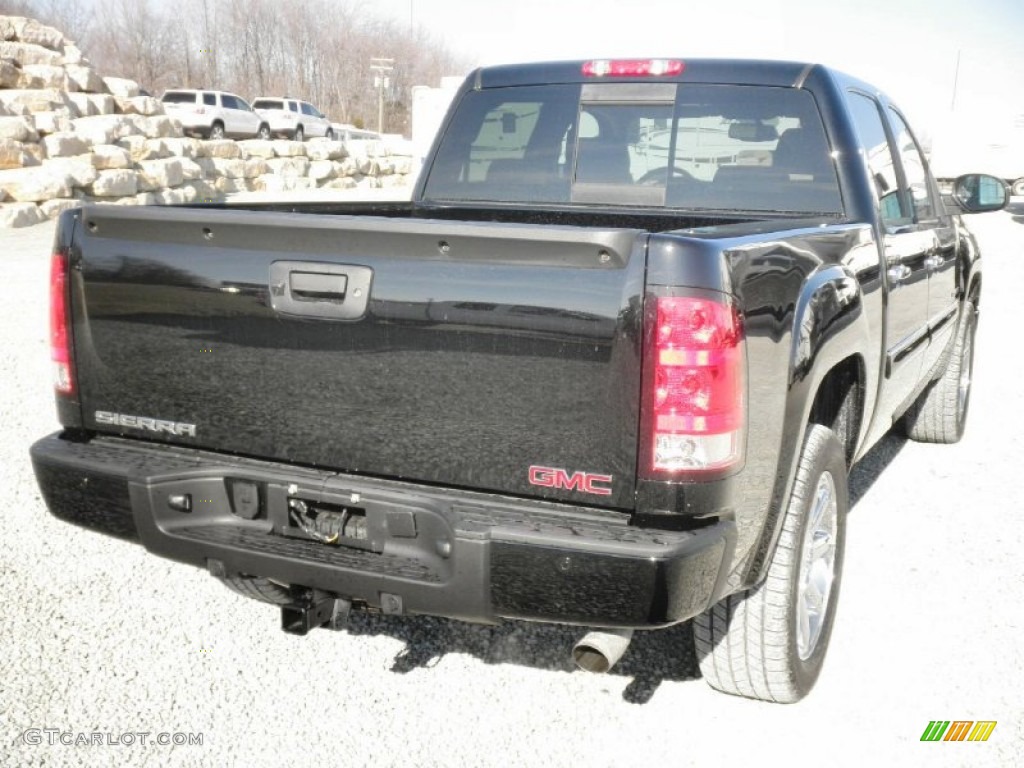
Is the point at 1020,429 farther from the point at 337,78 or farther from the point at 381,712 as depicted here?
the point at 337,78

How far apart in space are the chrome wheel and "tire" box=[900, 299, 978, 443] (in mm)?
2951

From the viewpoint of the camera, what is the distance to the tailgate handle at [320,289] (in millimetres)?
2557

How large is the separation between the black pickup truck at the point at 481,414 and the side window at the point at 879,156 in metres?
0.68

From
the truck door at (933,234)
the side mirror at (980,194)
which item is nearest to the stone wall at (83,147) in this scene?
the side mirror at (980,194)

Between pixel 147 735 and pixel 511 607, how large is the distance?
1.34 m

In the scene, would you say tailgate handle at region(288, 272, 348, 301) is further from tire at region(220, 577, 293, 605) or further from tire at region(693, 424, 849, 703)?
tire at region(693, 424, 849, 703)

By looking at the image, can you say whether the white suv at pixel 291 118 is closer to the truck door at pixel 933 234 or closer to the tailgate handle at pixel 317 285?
the truck door at pixel 933 234

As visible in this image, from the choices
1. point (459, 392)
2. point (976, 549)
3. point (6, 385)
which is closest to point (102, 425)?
point (459, 392)

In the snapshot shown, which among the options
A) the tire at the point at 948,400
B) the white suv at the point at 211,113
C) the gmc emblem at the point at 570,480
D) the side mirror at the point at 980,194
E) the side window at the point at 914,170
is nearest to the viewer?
the gmc emblem at the point at 570,480

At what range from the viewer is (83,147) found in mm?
20672

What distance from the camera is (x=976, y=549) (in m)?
4.55

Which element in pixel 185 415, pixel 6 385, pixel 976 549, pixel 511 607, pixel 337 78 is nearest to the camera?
pixel 511 607

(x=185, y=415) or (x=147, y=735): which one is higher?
(x=185, y=415)

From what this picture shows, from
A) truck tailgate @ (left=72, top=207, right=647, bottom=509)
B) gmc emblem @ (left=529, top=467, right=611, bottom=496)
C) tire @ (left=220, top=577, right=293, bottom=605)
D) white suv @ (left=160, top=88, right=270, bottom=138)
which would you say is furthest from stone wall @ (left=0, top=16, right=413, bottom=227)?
gmc emblem @ (left=529, top=467, right=611, bottom=496)
